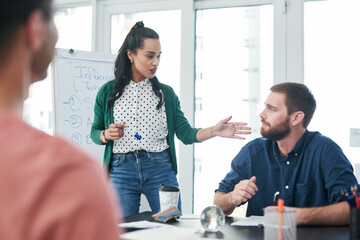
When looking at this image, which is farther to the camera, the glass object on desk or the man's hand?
the man's hand

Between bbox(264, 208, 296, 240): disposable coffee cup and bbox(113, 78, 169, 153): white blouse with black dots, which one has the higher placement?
bbox(113, 78, 169, 153): white blouse with black dots

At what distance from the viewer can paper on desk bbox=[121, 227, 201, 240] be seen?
1310mm

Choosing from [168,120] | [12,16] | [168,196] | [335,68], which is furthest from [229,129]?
[12,16]

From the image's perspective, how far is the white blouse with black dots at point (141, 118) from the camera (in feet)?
8.16

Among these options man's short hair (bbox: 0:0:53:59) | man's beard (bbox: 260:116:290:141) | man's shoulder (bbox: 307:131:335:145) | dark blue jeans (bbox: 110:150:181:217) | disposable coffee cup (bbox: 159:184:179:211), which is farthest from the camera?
dark blue jeans (bbox: 110:150:181:217)

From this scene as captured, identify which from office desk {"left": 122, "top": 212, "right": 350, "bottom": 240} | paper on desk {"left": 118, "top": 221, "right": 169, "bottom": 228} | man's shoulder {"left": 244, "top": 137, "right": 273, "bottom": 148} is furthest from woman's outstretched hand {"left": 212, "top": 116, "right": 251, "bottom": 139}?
paper on desk {"left": 118, "top": 221, "right": 169, "bottom": 228}

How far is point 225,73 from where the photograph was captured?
12.0ft

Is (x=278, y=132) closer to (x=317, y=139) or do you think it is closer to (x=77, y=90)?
(x=317, y=139)

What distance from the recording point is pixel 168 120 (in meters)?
2.63

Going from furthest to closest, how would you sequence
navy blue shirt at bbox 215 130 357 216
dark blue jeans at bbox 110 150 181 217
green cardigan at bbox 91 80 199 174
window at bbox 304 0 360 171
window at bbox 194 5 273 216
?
window at bbox 194 5 273 216 < window at bbox 304 0 360 171 < green cardigan at bbox 91 80 199 174 < dark blue jeans at bbox 110 150 181 217 < navy blue shirt at bbox 215 130 357 216

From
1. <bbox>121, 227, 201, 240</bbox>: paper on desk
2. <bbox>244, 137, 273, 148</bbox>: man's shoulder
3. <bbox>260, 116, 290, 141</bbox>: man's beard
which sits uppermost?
<bbox>260, 116, 290, 141</bbox>: man's beard

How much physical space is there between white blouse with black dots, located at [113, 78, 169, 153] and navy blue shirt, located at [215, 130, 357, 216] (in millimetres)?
538

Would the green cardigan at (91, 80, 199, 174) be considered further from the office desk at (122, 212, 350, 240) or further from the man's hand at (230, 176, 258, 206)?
the office desk at (122, 212, 350, 240)

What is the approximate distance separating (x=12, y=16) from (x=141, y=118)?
210 cm
